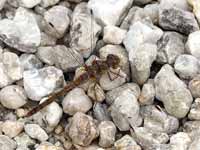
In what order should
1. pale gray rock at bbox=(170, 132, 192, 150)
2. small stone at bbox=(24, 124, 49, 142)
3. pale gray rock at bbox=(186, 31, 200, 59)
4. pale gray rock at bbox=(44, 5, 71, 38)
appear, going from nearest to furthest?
1. pale gray rock at bbox=(170, 132, 192, 150)
2. small stone at bbox=(24, 124, 49, 142)
3. pale gray rock at bbox=(186, 31, 200, 59)
4. pale gray rock at bbox=(44, 5, 71, 38)

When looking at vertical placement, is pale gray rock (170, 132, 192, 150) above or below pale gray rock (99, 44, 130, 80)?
below

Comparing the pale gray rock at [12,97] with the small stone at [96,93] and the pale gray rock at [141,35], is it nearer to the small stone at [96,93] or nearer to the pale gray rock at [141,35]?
the small stone at [96,93]

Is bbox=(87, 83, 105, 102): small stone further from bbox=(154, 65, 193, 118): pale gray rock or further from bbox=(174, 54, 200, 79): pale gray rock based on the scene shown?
bbox=(174, 54, 200, 79): pale gray rock

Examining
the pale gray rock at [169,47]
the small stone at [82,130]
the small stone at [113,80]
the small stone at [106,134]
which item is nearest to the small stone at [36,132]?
the small stone at [82,130]

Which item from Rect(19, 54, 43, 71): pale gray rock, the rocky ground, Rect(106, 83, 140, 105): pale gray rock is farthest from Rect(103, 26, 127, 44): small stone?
Rect(19, 54, 43, 71): pale gray rock

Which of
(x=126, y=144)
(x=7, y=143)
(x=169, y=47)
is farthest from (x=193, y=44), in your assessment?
(x=7, y=143)
